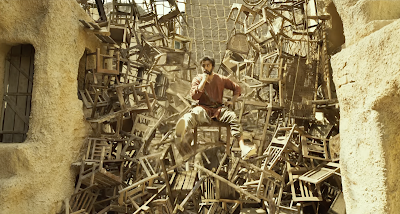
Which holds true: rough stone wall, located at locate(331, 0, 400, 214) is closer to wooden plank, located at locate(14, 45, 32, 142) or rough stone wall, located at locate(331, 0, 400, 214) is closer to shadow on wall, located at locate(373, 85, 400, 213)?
shadow on wall, located at locate(373, 85, 400, 213)

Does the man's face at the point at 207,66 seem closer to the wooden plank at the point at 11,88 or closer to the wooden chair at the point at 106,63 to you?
the wooden chair at the point at 106,63

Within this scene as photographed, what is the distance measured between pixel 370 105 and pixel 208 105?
2776mm

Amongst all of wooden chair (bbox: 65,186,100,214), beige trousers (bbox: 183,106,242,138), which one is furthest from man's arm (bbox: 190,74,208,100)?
wooden chair (bbox: 65,186,100,214)

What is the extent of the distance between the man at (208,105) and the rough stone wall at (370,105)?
1746 millimetres

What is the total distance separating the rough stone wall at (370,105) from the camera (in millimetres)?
3523

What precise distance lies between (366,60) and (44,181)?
686 cm

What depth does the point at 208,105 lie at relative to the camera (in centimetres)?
584

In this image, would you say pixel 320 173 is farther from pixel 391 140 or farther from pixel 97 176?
pixel 97 176

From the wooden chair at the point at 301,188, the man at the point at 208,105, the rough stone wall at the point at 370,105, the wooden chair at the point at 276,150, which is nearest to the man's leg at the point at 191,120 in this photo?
the man at the point at 208,105

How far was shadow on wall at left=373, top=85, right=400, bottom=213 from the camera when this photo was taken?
3578 millimetres

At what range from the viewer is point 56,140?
759cm

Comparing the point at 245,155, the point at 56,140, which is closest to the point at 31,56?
the point at 56,140

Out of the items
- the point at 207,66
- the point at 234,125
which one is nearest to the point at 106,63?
the point at 207,66

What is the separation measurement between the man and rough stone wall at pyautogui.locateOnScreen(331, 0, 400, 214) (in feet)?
5.73
